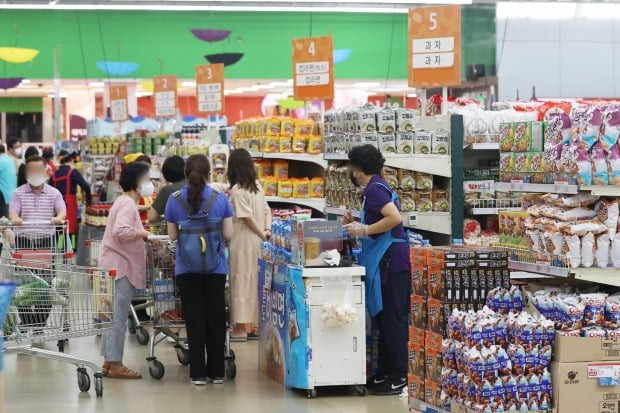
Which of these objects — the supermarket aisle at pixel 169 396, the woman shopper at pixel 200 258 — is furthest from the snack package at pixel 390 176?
the supermarket aisle at pixel 169 396

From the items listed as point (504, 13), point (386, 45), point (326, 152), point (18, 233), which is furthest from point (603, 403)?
point (386, 45)

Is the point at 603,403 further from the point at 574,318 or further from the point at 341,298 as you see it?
the point at 341,298

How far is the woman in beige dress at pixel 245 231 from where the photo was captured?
9117mm

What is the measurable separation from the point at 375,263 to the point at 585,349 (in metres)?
2.33

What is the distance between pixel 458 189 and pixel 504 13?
11.9 metres

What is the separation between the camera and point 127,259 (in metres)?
8.18

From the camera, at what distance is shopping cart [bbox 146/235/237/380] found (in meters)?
8.28

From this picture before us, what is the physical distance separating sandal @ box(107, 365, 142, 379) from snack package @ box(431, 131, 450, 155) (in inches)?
107

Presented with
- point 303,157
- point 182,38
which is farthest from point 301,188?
point 182,38

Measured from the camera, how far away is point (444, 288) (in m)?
5.70

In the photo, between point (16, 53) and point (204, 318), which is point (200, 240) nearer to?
point (204, 318)

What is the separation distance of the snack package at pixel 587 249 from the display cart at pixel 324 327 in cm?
219

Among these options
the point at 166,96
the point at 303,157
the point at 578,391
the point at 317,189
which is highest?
the point at 166,96

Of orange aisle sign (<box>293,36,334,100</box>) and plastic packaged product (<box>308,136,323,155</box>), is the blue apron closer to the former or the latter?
plastic packaged product (<box>308,136,323,155</box>)
